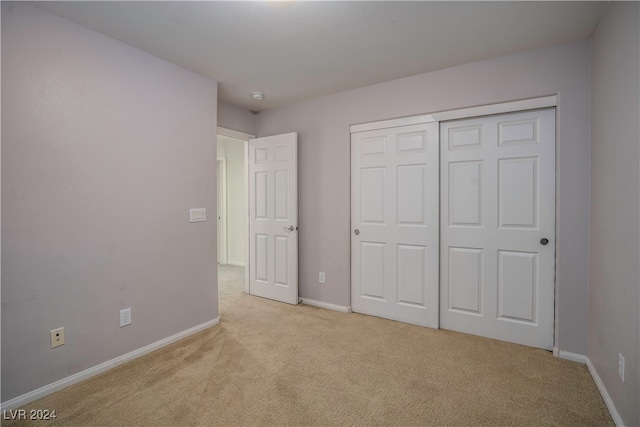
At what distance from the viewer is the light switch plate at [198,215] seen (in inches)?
109

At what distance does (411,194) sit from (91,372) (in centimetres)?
289

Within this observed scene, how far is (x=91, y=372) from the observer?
2121 millimetres

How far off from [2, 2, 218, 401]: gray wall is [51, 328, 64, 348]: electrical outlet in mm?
38

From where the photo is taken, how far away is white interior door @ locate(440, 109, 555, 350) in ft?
8.01

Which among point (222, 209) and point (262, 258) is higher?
point (222, 209)

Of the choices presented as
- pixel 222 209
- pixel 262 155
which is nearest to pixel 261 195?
pixel 262 155

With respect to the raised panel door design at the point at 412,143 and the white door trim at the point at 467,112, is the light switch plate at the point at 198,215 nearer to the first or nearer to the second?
the white door trim at the point at 467,112

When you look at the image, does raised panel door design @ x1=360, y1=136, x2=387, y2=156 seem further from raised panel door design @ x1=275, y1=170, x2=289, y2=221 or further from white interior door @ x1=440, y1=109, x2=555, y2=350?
raised panel door design @ x1=275, y1=170, x2=289, y2=221

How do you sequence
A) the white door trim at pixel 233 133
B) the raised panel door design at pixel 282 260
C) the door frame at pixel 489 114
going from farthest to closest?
the raised panel door design at pixel 282 260 → the white door trim at pixel 233 133 → the door frame at pixel 489 114

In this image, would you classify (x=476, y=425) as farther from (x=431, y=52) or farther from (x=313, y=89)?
(x=313, y=89)

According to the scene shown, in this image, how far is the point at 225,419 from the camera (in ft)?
5.56

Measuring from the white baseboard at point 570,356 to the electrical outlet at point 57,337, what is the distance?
3.48 m

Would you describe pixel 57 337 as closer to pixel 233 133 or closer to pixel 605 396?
pixel 233 133

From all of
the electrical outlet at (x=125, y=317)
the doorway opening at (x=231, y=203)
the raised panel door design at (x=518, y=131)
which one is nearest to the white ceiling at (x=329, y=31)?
the raised panel door design at (x=518, y=131)
